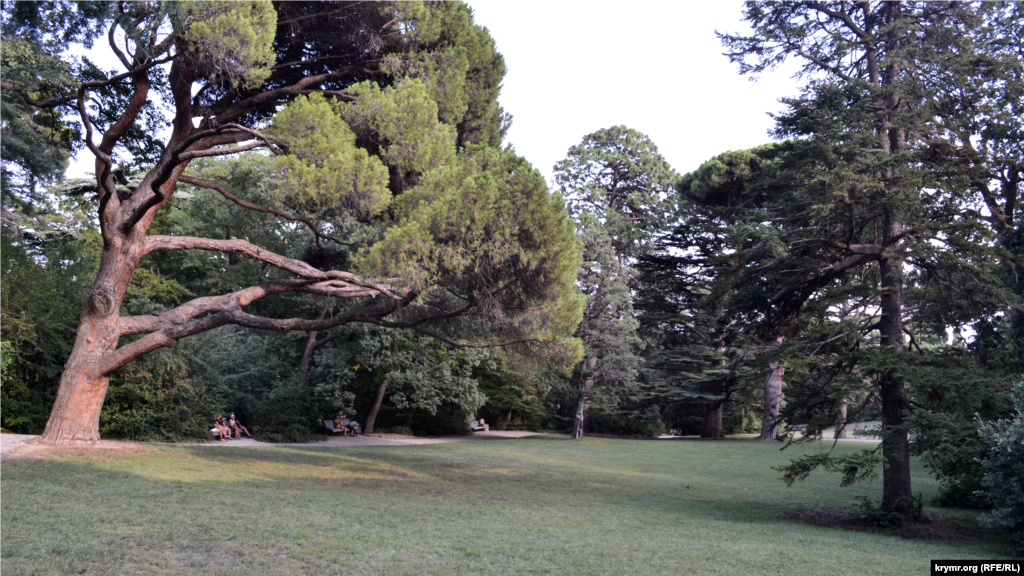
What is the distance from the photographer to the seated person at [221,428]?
1572 centimetres

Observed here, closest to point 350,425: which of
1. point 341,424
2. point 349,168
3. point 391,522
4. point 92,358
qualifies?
point 341,424

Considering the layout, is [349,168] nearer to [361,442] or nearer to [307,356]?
[361,442]

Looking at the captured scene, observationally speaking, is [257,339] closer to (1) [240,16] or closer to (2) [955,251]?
(1) [240,16]

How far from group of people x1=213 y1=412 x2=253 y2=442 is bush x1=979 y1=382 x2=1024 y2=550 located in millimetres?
15466

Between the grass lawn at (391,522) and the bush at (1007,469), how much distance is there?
1.78ft

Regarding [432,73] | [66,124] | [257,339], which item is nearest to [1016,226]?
[432,73]

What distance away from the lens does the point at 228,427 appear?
17.0 meters

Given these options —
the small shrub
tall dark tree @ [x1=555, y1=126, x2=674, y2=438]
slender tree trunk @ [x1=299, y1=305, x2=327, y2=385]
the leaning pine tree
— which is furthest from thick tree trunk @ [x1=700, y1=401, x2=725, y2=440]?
the leaning pine tree

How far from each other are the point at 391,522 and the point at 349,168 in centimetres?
511

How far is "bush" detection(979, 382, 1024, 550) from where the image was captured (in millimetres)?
6969

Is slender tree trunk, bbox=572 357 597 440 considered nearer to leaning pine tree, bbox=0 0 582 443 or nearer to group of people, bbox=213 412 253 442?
group of people, bbox=213 412 253 442

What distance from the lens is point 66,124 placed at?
12.2 metres

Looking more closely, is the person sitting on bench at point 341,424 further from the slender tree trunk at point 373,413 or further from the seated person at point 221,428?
the seated person at point 221,428

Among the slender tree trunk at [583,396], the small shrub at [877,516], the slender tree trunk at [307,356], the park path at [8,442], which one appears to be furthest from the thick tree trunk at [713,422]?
the park path at [8,442]
